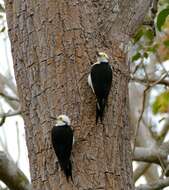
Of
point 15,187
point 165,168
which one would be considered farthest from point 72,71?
point 165,168

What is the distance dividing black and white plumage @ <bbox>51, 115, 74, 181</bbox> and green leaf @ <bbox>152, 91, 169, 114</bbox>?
5.62 feet

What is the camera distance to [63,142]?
5.59 ft

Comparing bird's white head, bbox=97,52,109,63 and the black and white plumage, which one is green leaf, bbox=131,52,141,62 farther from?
the black and white plumage

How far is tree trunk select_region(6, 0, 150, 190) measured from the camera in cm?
178

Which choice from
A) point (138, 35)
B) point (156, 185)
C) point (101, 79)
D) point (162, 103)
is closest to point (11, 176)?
point (156, 185)

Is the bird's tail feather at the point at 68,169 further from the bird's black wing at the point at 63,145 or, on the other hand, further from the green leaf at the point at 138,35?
the green leaf at the point at 138,35

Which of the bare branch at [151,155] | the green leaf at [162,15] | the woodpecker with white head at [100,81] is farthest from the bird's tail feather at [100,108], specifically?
the bare branch at [151,155]

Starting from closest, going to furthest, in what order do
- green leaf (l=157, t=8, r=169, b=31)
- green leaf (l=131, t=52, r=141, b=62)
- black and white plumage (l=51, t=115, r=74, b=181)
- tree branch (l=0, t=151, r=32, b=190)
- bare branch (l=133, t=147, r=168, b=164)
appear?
black and white plumage (l=51, t=115, r=74, b=181) → tree branch (l=0, t=151, r=32, b=190) → green leaf (l=157, t=8, r=169, b=31) → bare branch (l=133, t=147, r=168, b=164) → green leaf (l=131, t=52, r=141, b=62)

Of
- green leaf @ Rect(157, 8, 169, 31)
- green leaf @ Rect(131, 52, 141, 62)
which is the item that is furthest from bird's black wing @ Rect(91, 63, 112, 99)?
green leaf @ Rect(131, 52, 141, 62)

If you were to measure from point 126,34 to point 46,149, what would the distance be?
49 cm

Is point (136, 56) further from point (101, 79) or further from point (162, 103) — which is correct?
point (101, 79)

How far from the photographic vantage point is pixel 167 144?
2.91 metres

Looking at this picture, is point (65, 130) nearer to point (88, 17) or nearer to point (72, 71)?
point (72, 71)

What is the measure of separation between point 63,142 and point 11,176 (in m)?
0.64
